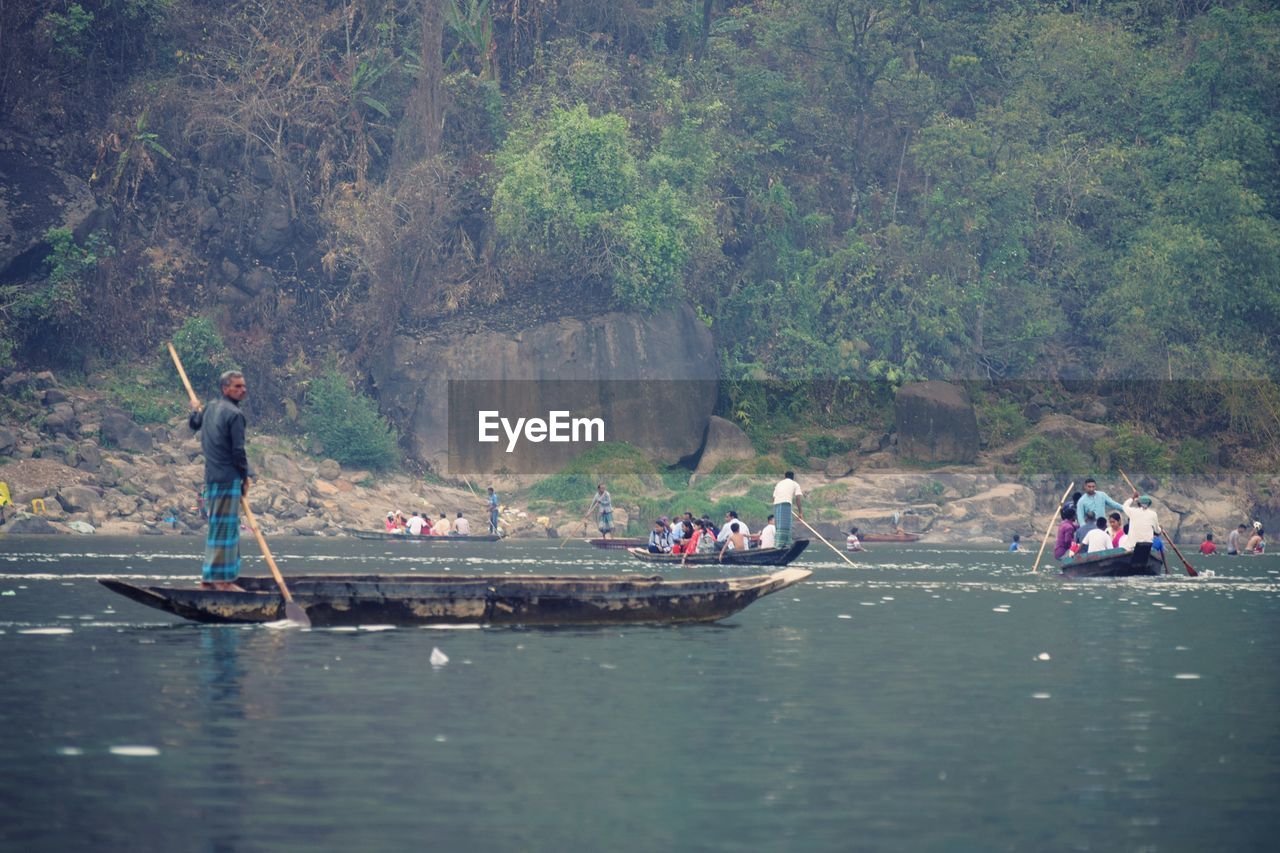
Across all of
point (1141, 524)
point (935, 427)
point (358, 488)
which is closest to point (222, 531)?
point (1141, 524)

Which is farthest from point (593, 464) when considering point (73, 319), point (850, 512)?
point (73, 319)

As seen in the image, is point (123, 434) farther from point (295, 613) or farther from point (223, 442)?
point (295, 613)

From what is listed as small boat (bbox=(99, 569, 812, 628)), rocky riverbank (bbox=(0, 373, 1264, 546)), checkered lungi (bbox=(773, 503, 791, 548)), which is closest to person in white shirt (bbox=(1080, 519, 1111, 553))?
checkered lungi (bbox=(773, 503, 791, 548))

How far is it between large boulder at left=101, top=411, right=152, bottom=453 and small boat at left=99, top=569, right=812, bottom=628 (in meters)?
33.5

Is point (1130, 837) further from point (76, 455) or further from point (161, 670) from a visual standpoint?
point (76, 455)

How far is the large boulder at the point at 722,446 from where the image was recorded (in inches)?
2311

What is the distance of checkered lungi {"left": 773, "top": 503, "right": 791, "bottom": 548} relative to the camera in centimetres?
3441

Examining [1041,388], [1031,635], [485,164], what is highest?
[485,164]

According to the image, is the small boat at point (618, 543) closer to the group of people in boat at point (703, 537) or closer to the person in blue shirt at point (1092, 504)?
the group of people in boat at point (703, 537)

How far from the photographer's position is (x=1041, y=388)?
6481 cm

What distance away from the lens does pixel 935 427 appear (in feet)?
192

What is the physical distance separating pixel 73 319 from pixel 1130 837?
2056 inches

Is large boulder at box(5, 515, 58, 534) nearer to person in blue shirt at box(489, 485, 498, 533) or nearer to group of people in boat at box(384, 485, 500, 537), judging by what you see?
group of people in boat at box(384, 485, 500, 537)

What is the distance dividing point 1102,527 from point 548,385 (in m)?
29.1
